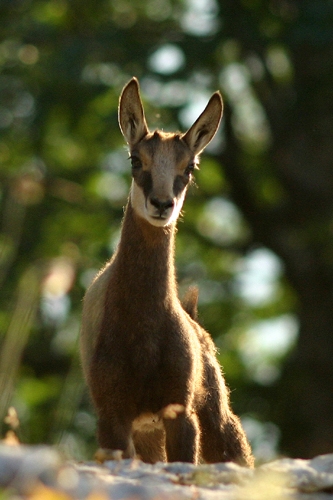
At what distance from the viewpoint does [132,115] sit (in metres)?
9.61

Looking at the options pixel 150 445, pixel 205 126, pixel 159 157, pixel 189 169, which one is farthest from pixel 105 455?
pixel 205 126

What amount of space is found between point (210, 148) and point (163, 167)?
707 inches

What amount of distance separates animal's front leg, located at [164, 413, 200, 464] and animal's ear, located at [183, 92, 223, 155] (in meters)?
2.57

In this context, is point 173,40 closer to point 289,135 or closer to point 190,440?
point 289,135

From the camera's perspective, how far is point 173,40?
2173 cm

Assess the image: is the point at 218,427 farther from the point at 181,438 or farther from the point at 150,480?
the point at 150,480

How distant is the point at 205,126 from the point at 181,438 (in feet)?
9.81

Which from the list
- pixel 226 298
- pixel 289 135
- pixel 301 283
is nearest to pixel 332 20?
pixel 289 135

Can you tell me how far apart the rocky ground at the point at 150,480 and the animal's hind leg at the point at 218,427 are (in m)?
2.90

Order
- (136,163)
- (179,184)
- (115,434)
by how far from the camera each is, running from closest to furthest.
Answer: (115,434) → (179,184) → (136,163)

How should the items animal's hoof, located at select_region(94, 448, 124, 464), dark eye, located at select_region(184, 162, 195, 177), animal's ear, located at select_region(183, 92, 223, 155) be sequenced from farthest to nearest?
animal's ear, located at select_region(183, 92, 223, 155) < dark eye, located at select_region(184, 162, 195, 177) < animal's hoof, located at select_region(94, 448, 124, 464)

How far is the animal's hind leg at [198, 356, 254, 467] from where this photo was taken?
31.3 ft

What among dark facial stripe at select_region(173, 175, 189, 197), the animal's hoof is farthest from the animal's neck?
the animal's hoof

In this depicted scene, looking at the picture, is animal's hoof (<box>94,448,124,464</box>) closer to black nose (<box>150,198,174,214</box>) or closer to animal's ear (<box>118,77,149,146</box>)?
black nose (<box>150,198,174,214</box>)
